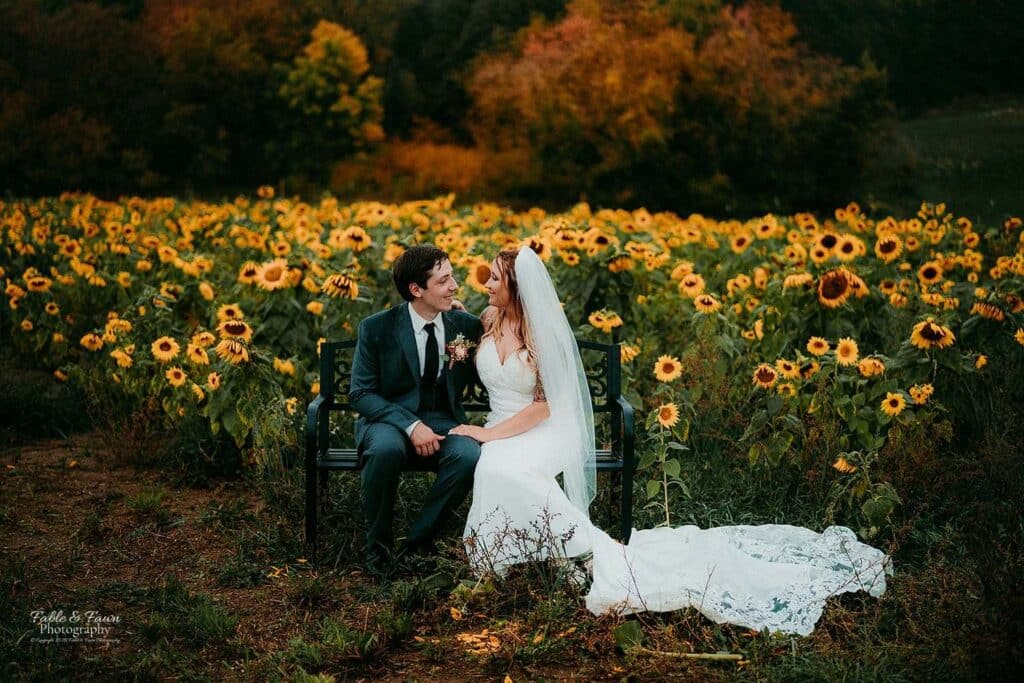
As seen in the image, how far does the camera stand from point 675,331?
6758 mm

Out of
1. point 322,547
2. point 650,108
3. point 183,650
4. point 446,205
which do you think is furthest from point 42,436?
point 650,108

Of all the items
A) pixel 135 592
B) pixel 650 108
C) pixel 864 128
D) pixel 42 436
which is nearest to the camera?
pixel 135 592

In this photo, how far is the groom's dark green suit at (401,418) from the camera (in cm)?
→ 425

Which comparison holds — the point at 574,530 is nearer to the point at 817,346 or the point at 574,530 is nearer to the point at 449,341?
the point at 449,341

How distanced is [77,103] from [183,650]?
16910 mm

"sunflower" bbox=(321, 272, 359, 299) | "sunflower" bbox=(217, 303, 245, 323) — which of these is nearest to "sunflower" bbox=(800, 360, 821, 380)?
"sunflower" bbox=(321, 272, 359, 299)

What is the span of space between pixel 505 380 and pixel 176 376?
1.94 m

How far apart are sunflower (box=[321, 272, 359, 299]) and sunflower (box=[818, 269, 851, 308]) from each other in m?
2.69

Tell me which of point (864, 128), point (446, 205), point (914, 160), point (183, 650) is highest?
point (864, 128)

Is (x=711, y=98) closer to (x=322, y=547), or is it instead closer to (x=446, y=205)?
(x=446, y=205)

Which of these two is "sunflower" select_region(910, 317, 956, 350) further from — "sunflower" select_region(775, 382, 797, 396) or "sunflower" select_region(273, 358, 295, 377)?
"sunflower" select_region(273, 358, 295, 377)

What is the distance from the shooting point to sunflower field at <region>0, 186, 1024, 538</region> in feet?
15.9

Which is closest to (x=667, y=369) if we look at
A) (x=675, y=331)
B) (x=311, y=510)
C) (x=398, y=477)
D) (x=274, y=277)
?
(x=398, y=477)

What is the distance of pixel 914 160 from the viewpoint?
13.1 meters
